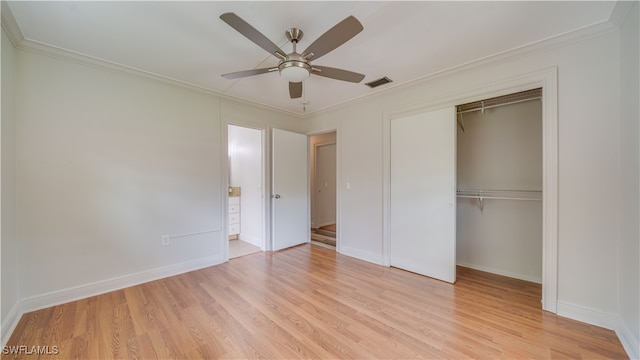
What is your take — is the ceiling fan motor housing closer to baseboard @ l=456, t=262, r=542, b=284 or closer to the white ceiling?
the white ceiling

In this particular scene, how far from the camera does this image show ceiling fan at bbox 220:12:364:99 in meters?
1.50

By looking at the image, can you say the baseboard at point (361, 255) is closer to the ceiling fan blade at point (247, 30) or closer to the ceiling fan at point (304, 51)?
the ceiling fan at point (304, 51)

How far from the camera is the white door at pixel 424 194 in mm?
2779

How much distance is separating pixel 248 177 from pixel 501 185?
13.0 ft

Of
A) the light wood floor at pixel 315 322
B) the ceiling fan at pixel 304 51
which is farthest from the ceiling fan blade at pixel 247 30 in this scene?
the light wood floor at pixel 315 322

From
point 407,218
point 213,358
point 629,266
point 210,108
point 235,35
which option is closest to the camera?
point 213,358

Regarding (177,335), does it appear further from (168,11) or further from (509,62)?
(509,62)

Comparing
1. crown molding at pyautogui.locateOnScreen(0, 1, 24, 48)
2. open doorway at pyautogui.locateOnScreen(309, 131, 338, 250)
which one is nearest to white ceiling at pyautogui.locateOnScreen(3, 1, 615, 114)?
crown molding at pyautogui.locateOnScreen(0, 1, 24, 48)

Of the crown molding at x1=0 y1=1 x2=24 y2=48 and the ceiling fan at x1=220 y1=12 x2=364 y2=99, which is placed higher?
the crown molding at x1=0 y1=1 x2=24 y2=48

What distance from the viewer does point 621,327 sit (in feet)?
5.91

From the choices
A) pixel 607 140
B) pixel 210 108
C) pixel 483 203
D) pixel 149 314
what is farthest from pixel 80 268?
pixel 607 140

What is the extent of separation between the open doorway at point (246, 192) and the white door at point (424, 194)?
7.13 ft

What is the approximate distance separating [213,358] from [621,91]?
362 cm

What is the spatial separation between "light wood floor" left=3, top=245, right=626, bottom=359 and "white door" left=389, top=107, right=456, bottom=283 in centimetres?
31
